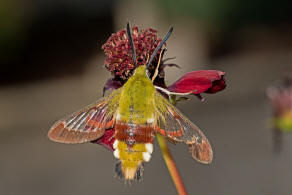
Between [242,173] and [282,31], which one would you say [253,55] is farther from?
[242,173]

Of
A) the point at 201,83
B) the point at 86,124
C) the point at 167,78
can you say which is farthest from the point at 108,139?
the point at 167,78

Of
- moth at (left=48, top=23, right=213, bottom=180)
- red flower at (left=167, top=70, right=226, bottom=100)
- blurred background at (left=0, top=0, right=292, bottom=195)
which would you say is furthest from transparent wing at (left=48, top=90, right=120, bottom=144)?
blurred background at (left=0, top=0, right=292, bottom=195)

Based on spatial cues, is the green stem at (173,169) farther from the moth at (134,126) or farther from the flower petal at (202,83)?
the flower petal at (202,83)

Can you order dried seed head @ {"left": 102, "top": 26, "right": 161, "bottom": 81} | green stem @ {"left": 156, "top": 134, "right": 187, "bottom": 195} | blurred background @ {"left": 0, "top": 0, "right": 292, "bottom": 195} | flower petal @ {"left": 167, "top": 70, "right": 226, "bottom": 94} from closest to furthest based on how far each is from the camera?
green stem @ {"left": 156, "top": 134, "right": 187, "bottom": 195}, flower petal @ {"left": 167, "top": 70, "right": 226, "bottom": 94}, dried seed head @ {"left": 102, "top": 26, "right": 161, "bottom": 81}, blurred background @ {"left": 0, "top": 0, "right": 292, "bottom": 195}

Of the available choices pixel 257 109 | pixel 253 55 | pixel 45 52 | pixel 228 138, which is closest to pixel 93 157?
pixel 228 138

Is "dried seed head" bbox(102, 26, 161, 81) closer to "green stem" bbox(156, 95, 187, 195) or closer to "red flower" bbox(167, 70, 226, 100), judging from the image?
"red flower" bbox(167, 70, 226, 100)

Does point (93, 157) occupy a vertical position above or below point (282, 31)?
below

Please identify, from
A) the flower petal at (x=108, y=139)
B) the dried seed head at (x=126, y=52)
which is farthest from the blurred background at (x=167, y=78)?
the flower petal at (x=108, y=139)
